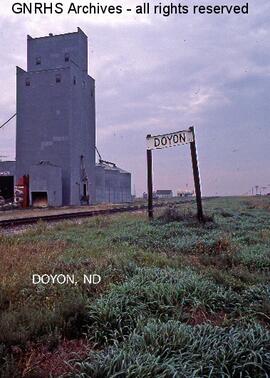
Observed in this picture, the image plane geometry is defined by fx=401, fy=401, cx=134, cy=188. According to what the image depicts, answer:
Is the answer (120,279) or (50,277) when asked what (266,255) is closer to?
(120,279)

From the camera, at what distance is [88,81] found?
54812mm

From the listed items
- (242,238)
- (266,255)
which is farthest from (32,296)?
(242,238)

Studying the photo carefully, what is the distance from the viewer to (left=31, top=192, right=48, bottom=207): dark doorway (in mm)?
45000

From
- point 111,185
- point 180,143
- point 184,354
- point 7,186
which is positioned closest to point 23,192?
point 7,186

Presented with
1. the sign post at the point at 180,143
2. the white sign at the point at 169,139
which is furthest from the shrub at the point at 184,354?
the white sign at the point at 169,139

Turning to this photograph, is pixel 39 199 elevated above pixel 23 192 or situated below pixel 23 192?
below

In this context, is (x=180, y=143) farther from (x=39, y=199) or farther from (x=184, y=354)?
(x=39, y=199)

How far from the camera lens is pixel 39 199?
45469 mm

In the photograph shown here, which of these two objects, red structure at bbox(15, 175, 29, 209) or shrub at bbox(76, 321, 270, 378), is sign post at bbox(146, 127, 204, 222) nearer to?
shrub at bbox(76, 321, 270, 378)

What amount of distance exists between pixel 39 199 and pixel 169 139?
33.8 meters

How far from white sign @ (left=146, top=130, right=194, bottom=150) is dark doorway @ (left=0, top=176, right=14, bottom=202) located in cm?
4136

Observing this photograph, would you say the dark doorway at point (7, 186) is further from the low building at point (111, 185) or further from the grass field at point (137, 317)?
the grass field at point (137, 317)

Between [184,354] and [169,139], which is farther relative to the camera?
[169,139]

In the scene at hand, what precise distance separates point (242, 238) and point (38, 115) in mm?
42786
